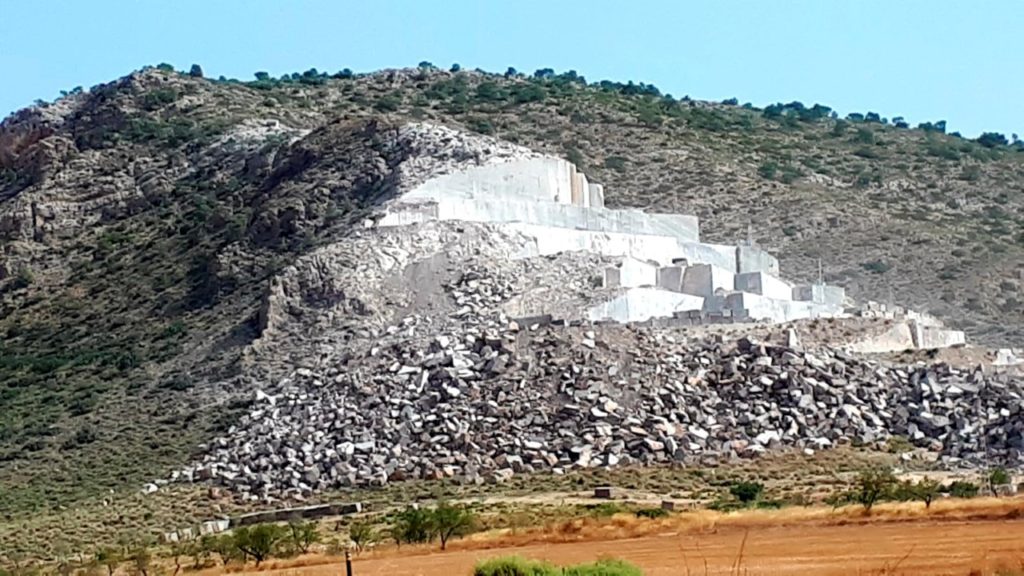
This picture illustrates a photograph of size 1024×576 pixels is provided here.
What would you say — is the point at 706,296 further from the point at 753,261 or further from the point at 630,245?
the point at 753,261

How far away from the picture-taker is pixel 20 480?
154ft

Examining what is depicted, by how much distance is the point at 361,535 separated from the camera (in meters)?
31.8

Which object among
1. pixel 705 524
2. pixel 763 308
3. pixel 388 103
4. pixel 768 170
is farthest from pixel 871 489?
pixel 388 103

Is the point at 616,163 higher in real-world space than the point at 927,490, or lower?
higher

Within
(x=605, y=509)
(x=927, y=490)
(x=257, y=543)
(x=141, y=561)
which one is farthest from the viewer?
(x=605, y=509)

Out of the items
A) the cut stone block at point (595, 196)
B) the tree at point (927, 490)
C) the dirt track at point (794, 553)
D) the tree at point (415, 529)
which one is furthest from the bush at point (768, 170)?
the dirt track at point (794, 553)

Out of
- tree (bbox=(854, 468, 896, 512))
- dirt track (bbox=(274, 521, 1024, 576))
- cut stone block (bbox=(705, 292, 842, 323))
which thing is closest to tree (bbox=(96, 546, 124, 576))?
dirt track (bbox=(274, 521, 1024, 576))

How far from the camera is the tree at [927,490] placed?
3082 cm

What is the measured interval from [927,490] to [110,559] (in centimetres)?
1403

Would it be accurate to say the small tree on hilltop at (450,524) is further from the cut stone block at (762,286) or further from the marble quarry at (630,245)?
the cut stone block at (762,286)

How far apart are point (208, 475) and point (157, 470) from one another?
6.75ft

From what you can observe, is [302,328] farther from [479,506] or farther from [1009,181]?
[1009,181]

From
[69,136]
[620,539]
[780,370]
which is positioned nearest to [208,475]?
[780,370]

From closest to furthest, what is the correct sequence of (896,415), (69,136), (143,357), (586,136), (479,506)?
(479,506)
(896,415)
(143,357)
(69,136)
(586,136)
